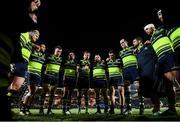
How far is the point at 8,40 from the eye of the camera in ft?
5.71

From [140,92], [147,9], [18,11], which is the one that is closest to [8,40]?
[18,11]

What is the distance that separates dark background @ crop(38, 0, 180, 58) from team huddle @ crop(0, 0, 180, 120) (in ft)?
15.1

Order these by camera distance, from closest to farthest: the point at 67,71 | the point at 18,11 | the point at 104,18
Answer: the point at 18,11 < the point at 67,71 < the point at 104,18

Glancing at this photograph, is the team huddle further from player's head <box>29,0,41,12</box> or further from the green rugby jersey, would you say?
player's head <box>29,0,41,12</box>

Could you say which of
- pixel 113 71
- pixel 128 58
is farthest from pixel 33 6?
pixel 113 71

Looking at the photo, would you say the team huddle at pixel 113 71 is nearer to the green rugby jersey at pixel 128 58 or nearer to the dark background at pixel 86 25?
the green rugby jersey at pixel 128 58

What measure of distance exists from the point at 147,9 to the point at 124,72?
511 cm

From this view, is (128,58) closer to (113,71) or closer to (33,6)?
(113,71)

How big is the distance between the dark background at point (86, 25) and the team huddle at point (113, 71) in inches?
181

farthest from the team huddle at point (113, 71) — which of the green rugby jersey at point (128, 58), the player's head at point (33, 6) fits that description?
the player's head at point (33, 6)

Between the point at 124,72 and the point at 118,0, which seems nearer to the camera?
the point at 124,72

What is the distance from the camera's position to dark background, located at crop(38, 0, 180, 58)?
1452 centimetres

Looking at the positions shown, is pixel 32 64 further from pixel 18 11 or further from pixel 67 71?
pixel 18 11

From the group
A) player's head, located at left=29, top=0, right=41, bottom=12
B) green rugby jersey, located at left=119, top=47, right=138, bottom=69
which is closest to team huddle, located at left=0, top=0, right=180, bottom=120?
green rugby jersey, located at left=119, top=47, right=138, bottom=69
